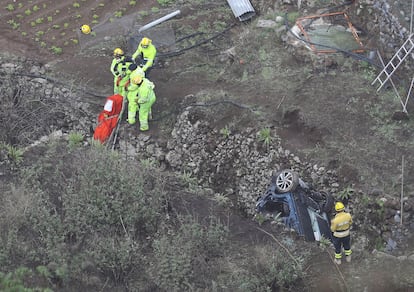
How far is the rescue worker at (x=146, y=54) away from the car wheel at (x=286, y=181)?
14.1 feet

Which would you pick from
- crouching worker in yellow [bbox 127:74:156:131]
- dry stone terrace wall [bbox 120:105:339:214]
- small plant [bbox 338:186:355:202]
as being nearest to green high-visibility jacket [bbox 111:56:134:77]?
crouching worker in yellow [bbox 127:74:156:131]

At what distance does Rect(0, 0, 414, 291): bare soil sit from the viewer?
12989 mm

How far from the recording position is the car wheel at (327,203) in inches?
484

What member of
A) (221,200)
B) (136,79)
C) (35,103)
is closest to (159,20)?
(136,79)

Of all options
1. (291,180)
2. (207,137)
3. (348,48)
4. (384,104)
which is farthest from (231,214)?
(348,48)

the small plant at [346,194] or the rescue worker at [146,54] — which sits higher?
the rescue worker at [146,54]

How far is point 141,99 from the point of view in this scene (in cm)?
1421

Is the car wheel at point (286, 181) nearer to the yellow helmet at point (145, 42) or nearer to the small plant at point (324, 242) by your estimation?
the small plant at point (324, 242)

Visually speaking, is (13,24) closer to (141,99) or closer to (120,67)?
(120,67)

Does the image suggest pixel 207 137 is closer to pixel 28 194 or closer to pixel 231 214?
pixel 231 214

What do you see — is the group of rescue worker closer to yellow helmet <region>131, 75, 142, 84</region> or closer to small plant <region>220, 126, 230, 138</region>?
yellow helmet <region>131, 75, 142, 84</region>

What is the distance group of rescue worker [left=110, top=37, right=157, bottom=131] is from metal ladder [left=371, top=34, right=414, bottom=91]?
4.83 meters

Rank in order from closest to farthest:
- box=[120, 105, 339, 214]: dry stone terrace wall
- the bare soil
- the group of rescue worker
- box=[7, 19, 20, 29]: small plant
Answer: the bare soil
box=[120, 105, 339, 214]: dry stone terrace wall
the group of rescue worker
box=[7, 19, 20, 29]: small plant

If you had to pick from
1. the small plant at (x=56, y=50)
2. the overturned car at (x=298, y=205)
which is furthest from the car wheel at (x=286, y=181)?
the small plant at (x=56, y=50)
